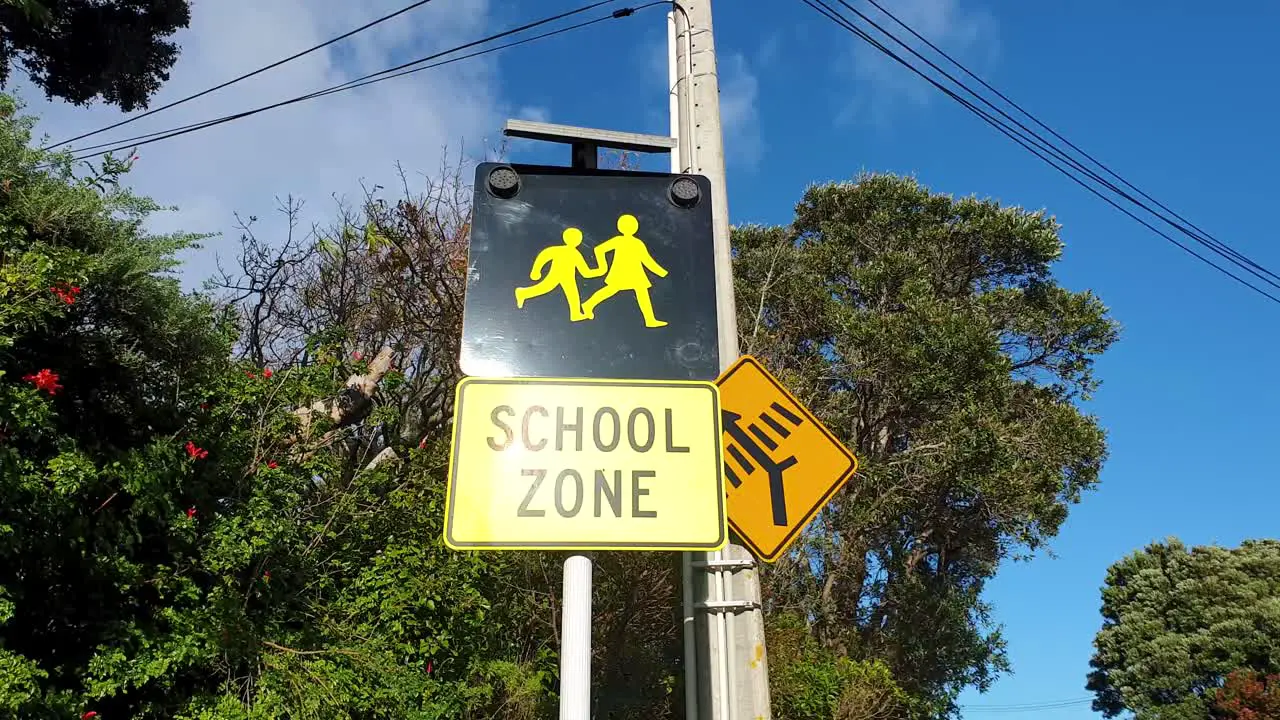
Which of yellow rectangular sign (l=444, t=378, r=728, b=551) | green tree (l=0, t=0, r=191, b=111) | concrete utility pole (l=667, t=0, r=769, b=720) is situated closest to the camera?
yellow rectangular sign (l=444, t=378, r=728, b=551)

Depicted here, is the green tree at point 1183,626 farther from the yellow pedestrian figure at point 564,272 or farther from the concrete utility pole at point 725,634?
the yellow pedestrian figure at point 564,272

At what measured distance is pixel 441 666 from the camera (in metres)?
8.00

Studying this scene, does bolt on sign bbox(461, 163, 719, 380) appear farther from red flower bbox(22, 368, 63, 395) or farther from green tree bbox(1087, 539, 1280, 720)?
green tree bbox(1087, 539, 1280, 720)

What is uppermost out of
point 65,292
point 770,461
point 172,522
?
point 65,292

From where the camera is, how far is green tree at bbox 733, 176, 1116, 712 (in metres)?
13.9

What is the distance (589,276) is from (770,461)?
49.3 inches

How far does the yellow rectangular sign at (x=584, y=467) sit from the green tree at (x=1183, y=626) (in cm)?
3361

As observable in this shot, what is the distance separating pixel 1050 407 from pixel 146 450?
14.9 meters

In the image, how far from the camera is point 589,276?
7.89 feet

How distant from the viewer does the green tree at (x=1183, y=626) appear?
2853 cm

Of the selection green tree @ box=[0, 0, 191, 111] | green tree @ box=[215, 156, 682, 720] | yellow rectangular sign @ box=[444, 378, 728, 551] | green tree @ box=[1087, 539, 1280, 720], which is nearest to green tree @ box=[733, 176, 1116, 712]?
green tree @ box=[215, 156, 682, 720]

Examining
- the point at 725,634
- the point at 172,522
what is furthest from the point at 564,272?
the point at 172,522

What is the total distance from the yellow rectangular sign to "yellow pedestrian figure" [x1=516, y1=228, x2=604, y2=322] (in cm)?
28

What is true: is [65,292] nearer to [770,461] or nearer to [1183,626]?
[770,461]
